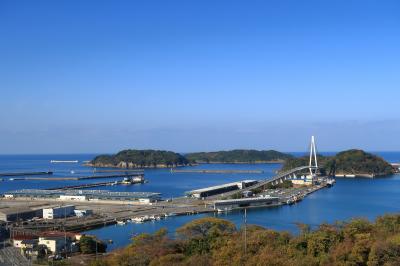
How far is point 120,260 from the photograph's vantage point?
5.92 meters

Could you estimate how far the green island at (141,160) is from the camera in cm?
4256

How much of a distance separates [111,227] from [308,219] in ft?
14.4

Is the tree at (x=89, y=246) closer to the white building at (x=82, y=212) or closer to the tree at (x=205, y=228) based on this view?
the tree at (x=205, y=228)

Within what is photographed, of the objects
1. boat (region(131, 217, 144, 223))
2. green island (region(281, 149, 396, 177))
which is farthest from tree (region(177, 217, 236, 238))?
green island (region(281, 149, 396, 177))

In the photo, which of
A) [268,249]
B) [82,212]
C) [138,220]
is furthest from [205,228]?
[82,212]

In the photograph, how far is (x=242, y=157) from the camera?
51625mm

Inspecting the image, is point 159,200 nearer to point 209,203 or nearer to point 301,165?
point 209,203

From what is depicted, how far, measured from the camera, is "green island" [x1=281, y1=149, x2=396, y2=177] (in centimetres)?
2998

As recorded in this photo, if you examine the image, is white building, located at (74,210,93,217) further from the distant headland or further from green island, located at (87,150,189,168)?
green island, located at (87,150,189,168)

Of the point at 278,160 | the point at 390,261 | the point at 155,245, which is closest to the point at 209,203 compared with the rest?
the point at 155,245

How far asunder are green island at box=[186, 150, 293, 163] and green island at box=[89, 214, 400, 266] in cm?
4321

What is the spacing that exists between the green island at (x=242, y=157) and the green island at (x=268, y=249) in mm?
43212

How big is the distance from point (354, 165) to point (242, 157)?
21.8 metres

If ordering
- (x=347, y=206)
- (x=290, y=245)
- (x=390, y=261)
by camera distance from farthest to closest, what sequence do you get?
(x=347, y=206), (x=290, y=245), (x=390, y=261)
